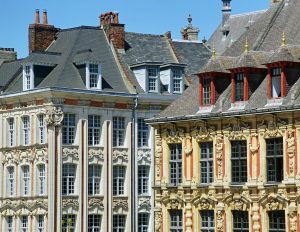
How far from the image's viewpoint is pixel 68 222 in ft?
199

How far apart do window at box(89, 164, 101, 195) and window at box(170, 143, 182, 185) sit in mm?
12842

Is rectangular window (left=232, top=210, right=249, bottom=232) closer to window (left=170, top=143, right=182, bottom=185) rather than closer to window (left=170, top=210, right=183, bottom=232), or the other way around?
window (left=170, top=210, right=183, bottom=232)

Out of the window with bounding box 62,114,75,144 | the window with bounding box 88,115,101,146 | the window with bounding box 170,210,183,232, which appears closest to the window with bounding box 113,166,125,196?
the window with bounding box 88,115,101,146

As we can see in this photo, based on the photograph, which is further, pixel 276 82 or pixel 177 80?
pixel 177 80

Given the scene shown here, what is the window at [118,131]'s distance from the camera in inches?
2514

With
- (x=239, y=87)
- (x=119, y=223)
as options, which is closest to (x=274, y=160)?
(x=239, y=87)

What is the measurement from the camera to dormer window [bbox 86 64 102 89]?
2473 inches

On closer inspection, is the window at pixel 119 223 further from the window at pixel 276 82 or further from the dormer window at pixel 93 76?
the window at pixel 276 82

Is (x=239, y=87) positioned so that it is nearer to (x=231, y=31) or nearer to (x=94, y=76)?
(x=94, y=76)

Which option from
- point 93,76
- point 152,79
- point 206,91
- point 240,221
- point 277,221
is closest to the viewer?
point 277,221

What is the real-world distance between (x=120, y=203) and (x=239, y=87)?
18290 mm

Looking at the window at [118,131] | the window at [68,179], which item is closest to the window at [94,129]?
the window at [118,131]

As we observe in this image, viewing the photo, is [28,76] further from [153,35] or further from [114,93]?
[153,35]

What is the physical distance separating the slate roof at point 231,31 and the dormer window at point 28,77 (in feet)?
87.7
